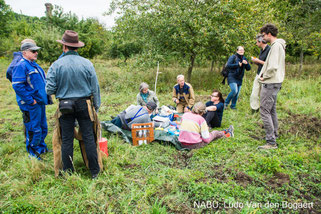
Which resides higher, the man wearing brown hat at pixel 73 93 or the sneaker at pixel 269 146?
the man wearing brown hat at pixel 73 93

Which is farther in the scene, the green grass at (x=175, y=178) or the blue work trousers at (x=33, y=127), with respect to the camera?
the blue work trousers at (x=33, y=127)

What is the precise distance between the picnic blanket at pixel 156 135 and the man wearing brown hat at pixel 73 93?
1524 mm

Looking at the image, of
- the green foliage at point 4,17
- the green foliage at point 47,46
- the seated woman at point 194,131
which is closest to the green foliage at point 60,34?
the green foliage at point 47,46

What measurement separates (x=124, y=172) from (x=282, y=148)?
10.0 ft

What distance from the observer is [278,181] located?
2.97 metres

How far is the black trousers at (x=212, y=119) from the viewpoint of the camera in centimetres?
527

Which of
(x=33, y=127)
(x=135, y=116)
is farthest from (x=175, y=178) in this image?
(x=33, y=127)

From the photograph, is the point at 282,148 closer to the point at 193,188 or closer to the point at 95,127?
the point at 193,188

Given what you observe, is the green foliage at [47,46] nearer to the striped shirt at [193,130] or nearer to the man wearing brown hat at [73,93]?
the man wearing brown hat at [73,93]

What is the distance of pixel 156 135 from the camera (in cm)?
463

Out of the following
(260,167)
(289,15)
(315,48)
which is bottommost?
(260,167)

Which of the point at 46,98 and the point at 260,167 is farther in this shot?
the point at 46,98

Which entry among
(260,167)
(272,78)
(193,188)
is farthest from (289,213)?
(272,78)

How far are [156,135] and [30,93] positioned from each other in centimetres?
260
